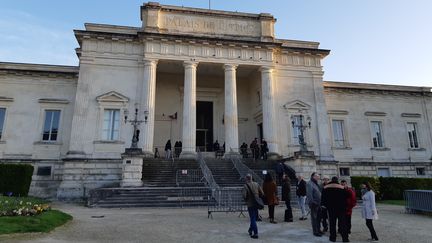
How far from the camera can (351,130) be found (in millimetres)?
30266

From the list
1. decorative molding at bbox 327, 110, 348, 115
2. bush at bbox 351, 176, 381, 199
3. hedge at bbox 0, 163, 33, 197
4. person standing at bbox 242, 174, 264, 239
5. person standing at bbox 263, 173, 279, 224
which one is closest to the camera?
person standing at bbox 242, 174, 264, 239

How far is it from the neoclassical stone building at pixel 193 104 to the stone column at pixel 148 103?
0.09 meters

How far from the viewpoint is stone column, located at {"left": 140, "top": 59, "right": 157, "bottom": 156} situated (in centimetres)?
2384

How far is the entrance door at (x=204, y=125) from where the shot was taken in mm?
30609

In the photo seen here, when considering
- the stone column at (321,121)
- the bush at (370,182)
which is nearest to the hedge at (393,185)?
the bush at (370,182)

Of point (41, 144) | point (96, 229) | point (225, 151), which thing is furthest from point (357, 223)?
point (41, 144)

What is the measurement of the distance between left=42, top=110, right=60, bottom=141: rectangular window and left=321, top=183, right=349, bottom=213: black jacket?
2351 centimetres

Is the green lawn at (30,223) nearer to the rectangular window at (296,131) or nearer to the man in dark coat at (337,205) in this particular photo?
the man in dark coat at (337,205)

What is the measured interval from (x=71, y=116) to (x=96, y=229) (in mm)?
18426

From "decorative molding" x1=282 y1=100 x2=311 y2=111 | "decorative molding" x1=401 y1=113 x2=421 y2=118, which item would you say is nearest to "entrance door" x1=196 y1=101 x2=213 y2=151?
"decorative molding" x1=282 y1=100 x2=311 y2=111

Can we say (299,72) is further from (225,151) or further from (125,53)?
(125,53)

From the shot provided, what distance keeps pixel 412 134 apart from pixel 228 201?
2710cm

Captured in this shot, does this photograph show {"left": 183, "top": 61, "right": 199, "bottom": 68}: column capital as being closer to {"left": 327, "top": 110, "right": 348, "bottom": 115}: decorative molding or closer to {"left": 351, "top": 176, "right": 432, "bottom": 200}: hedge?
{"left": 327, "top": 110, "right": 348, "bottom": 115}: decorative molding

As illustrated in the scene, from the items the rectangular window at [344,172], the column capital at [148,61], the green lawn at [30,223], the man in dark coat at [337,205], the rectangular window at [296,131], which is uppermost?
the column capital at [148,61]
